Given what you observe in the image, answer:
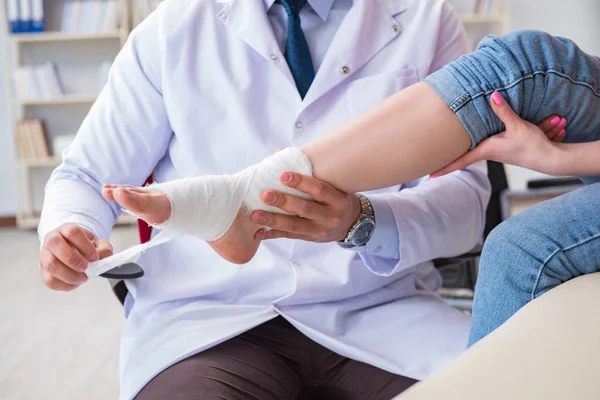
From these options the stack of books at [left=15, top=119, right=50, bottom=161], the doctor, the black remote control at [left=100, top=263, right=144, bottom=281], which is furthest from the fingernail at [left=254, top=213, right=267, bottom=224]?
the stack of books at [left=15, top=119, right=50, bottom=161]

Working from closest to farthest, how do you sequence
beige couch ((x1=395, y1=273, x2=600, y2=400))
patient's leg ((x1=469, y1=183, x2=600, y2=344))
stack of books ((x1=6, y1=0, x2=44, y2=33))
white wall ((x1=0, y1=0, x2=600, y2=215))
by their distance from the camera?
beige couch ((x1=395, y1=273, x2=600, y2=400)) → patient's leg ((x1=469, y1=183, x2=600, y2=344)) → stack of books ((x1=6, y1=0, x2=44, y2=33)) → white wall ((x1=0, y1=0, x2=600, y2=215))

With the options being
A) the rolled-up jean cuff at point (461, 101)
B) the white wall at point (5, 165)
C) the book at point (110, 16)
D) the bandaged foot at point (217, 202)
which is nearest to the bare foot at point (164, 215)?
the bandaged foot at point (217, 202)

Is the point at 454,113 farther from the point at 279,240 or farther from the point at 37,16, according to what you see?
the point at 37,16

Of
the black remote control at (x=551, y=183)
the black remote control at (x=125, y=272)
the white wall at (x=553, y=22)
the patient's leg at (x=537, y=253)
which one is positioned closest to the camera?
the patient's leg at (x=537, y=253)

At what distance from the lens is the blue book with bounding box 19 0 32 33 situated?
5086 millimetres

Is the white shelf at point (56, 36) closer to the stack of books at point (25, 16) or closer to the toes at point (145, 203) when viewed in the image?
the stack of books at point (25, 16)

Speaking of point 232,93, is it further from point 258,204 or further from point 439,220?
point 439,220

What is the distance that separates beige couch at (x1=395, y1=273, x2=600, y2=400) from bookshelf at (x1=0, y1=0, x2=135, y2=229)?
15.3 feet

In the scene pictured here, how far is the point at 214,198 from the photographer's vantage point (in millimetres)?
1096

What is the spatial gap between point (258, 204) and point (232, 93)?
12.6 inches

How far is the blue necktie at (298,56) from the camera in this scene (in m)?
1.43

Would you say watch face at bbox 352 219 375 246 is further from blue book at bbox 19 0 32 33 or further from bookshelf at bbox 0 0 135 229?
blue book at bbox 19 0 32 33

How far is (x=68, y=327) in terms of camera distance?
3.03 m

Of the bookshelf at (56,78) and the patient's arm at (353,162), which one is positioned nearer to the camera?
the patient's arm at (353,162)
